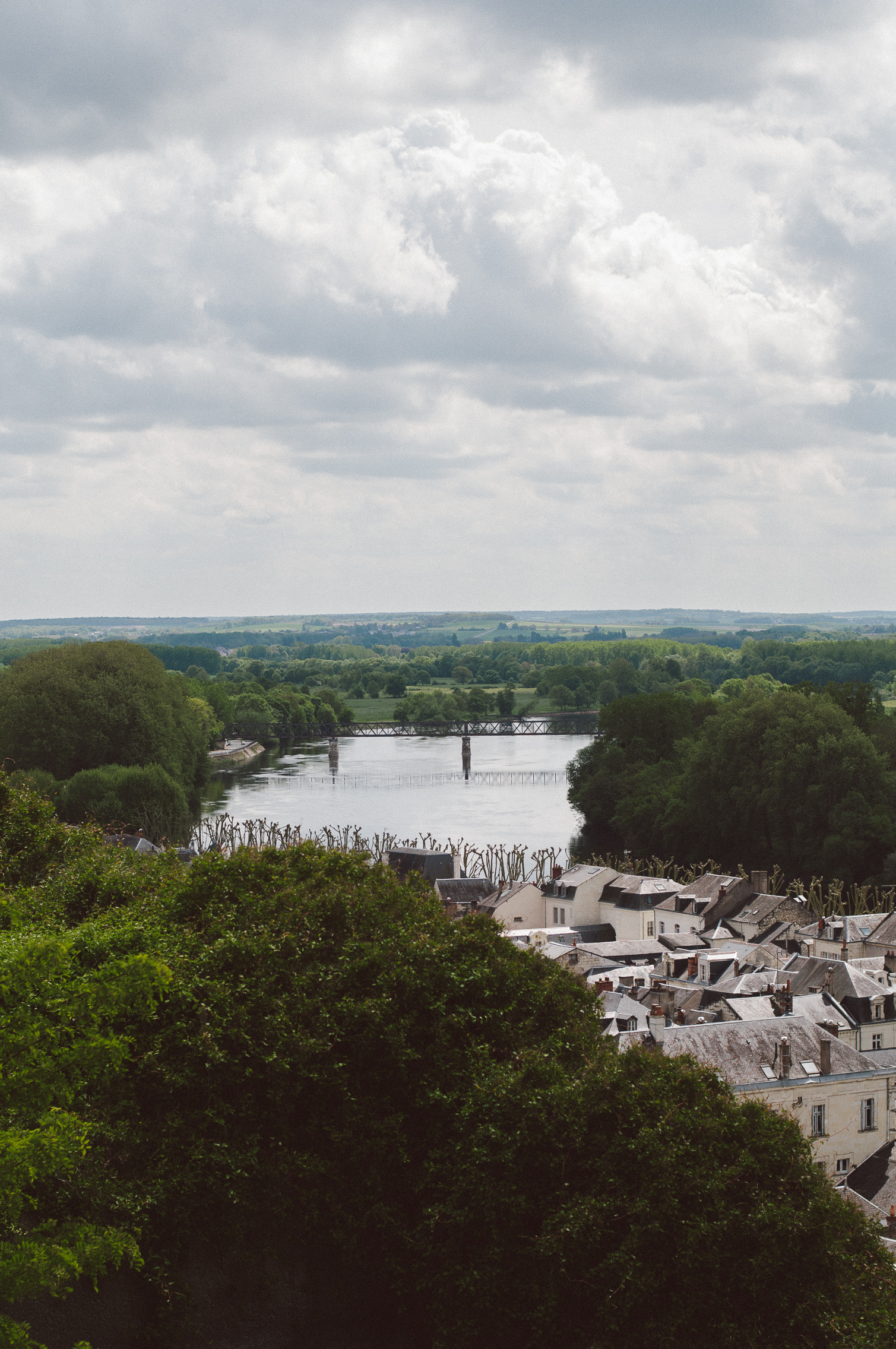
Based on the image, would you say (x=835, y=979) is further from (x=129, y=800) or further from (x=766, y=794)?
(x=129, y=800)

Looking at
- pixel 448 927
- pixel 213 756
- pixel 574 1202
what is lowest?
pixel 213 756

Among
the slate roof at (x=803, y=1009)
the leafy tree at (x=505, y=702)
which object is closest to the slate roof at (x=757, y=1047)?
the slate roof at (x=803, y=1009)

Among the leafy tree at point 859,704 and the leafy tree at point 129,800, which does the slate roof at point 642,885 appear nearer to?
the leafy tree at point 859,704

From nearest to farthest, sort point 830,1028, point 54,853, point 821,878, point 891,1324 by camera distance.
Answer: point 891,1324
point 54,853
point 830,1028
point 821,878

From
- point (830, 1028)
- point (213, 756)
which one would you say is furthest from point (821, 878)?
point (213, 756)

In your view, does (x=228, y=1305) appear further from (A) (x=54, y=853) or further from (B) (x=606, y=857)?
(B) (x=606, y=857)

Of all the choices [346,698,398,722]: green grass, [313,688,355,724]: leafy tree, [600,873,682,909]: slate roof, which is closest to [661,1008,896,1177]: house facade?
[600,873,682,909]: slate roof

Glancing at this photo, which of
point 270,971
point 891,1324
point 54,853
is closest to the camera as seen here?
point 891,1324

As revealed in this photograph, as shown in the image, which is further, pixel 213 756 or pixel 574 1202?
pixel 213 756

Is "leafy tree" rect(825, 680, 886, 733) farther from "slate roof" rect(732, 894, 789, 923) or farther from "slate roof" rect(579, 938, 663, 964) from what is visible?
"slate roof" rect(579, 938, 663, 964)
